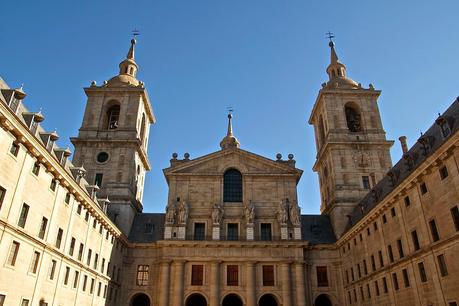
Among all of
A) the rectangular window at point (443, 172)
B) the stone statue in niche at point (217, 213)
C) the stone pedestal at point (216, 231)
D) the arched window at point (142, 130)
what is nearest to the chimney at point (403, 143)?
the rectangular window at point (443, 172)

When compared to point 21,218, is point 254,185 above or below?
above

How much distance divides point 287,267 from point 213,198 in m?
12.1

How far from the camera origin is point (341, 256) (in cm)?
4422

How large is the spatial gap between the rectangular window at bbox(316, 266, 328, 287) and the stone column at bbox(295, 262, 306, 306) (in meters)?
2.95

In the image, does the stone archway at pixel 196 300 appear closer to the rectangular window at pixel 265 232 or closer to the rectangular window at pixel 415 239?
the rectangular window at pixel 265 232

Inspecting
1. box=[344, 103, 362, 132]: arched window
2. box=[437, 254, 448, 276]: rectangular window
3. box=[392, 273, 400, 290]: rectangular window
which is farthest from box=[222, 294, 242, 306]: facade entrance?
box=[344, 103, 362, 132]: arched window

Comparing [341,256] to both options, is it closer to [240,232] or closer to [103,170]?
[240,232]

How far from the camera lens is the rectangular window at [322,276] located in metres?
43.2

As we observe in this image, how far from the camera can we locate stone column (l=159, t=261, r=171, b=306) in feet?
131

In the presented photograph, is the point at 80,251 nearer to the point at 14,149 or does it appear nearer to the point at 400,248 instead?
the point at 14,149

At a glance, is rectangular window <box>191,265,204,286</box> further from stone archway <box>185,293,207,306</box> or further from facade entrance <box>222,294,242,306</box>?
facade entrance <box>222,294,242,306</box>

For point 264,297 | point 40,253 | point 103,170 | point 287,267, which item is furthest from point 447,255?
point 103,170

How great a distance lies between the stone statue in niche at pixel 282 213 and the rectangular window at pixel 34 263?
89.0 ft

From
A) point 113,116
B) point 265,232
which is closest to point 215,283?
point 265,232
